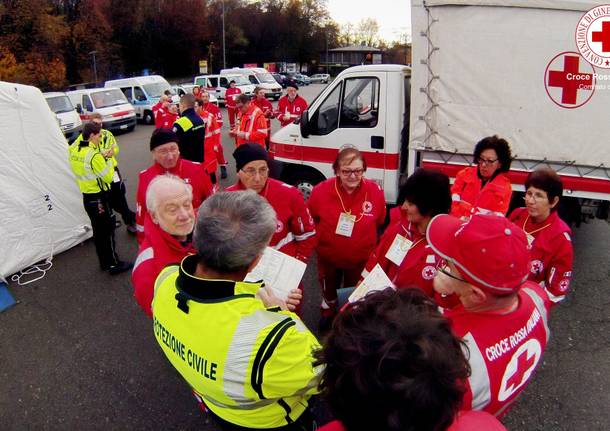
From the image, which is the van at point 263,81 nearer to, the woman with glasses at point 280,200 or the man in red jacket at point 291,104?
the man in red jacket at point 291,104

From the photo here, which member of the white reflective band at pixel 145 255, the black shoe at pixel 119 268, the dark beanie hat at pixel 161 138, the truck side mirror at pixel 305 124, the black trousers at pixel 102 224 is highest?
the truck side mirror at pixel 305 124

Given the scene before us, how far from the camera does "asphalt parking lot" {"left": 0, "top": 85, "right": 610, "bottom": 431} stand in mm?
3016

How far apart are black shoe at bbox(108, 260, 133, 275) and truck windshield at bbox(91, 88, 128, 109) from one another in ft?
45.2

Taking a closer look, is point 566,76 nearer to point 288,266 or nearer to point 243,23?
point 288,266

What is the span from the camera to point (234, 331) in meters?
1.34

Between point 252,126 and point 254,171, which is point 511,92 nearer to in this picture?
point 254,171

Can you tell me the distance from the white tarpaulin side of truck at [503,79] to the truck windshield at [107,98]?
618 inches

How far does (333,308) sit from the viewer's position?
388 cm

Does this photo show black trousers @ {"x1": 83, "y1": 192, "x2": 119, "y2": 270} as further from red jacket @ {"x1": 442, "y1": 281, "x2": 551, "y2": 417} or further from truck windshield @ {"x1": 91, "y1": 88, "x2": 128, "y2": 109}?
truck windshield @ {"x1": 91, "y1": 88, "x2": 128, "y2": 109}

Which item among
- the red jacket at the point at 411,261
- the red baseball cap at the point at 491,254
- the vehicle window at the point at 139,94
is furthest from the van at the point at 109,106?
the red baseball cap at the point at 491,254

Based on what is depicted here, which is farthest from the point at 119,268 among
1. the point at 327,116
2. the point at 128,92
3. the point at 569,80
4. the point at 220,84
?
the point at 220,84

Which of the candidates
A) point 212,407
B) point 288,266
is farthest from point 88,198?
point 212,407

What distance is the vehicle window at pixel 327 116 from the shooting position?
19.2 feet

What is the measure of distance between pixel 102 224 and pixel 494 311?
4923 millimetres
